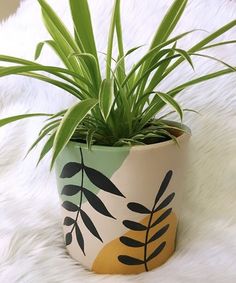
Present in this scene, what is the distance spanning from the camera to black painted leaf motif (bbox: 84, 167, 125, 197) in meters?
0.61

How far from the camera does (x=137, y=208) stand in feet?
2.04

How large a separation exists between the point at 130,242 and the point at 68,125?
22 cm

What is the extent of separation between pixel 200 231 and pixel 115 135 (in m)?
0.27

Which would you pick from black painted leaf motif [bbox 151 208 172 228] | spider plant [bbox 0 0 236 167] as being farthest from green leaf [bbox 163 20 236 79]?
black painted leaf motif [bbox 151 208 172 228]

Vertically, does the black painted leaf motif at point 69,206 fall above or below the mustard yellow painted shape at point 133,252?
above

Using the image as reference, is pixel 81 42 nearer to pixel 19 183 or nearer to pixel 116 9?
pixel 116 9

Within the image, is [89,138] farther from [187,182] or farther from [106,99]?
[187,182]

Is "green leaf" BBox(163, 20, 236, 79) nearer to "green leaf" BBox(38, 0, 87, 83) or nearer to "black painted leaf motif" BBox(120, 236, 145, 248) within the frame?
"green leaf" BBox(38, 0, 87, 83)

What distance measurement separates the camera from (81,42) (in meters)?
0.61

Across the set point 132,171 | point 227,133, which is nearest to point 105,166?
point 132,171

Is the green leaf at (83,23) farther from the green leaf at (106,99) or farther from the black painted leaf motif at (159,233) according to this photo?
the black painted leaf motif at (159,233)

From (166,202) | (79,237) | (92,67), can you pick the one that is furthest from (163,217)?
(92,67)

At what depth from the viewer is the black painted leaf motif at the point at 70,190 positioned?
64 cm

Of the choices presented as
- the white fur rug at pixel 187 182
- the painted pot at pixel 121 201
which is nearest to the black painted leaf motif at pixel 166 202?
the painted pot at pixel 121 201
